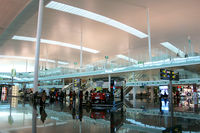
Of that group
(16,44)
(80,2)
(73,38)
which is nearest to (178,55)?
(80,2)

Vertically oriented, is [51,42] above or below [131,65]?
above

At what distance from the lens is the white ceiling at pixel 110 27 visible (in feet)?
Result: 64.1

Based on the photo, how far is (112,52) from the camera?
1588 inches

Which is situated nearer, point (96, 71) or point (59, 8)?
point (59, 8)

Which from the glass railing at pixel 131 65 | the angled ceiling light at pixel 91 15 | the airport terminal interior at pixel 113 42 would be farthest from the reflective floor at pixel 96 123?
the angled ceiling light at pixel 91 15

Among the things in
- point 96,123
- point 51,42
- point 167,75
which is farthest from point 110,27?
point 96,123

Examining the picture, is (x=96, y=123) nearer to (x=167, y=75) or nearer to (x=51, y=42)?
(x=167, y=75)

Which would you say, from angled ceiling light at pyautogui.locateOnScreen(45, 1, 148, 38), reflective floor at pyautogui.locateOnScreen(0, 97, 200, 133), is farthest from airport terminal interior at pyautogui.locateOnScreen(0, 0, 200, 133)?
reflective floor at pyautogui.locateOnScreen(0, 97, 200, 133)

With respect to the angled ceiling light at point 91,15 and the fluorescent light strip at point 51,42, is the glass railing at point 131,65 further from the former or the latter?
the angled ceiling light at point 91,15

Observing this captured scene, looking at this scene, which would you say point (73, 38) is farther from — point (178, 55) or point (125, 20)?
point (178, 55)

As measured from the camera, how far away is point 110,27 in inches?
1022

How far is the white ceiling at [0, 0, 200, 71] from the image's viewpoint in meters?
19.5

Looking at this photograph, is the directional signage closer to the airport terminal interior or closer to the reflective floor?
the airport terminal interior

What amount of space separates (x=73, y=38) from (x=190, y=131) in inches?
1087
